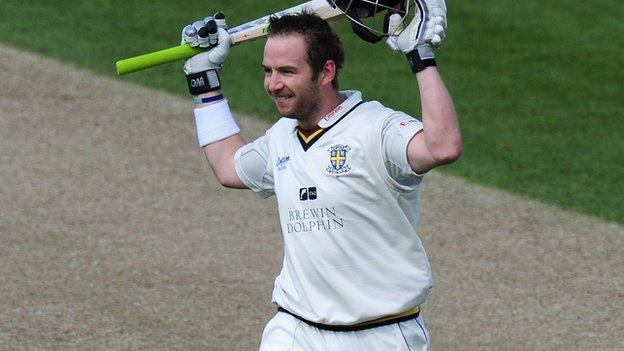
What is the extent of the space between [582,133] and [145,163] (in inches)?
180

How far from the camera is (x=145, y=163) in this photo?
39.8ft

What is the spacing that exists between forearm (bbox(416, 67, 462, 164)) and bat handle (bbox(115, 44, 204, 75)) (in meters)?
1.56

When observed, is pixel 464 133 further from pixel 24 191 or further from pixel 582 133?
pixel 24 191

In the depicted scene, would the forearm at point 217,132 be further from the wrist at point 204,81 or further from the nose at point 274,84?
the nose at point 274,84

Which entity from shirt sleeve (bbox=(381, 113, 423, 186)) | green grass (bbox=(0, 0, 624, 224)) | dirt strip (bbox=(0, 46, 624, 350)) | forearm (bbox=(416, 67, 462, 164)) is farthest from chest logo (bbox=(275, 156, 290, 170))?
green grass (bbox=(0, 0, 624, 224))

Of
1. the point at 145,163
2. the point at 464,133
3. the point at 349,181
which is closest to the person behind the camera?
the point at 349,181

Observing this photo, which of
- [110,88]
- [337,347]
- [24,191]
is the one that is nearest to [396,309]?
[337,347]

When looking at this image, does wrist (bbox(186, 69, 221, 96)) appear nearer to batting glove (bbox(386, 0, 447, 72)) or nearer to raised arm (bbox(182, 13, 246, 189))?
raised arm (bbox(182, 13, 246, 189))

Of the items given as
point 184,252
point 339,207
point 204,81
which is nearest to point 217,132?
point 204,81

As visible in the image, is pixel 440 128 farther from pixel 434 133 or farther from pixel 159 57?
pixel 159 57

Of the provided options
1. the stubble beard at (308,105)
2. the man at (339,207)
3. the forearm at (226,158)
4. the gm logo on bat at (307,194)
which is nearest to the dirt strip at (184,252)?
the forearm at (226,158)

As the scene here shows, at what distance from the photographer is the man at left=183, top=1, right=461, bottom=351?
5.68 meters

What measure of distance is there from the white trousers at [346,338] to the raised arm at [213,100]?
85 centimetres

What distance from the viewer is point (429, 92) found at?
543 centimetres
